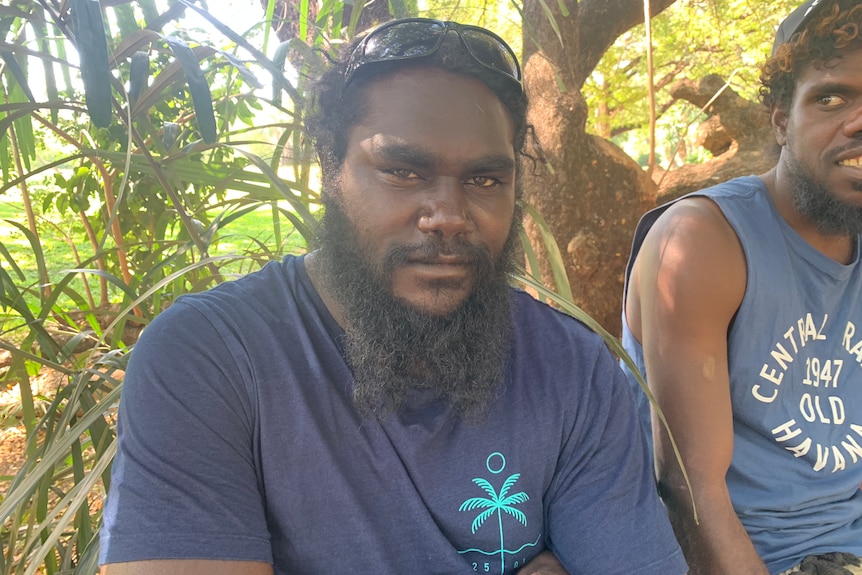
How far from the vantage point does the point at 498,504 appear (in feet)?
3.69

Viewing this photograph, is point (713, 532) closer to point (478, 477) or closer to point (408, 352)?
point (478, 477)

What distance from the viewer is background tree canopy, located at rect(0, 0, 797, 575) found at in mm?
1197

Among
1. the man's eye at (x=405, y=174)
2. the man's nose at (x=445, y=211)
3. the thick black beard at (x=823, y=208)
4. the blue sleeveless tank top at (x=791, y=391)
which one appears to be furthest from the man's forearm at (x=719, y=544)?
the man's eye at (x=405, y=174)

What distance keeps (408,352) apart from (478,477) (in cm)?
25

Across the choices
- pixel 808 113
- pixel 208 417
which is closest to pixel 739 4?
pixel 808 113

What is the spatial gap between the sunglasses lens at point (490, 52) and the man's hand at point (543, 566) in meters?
0.90

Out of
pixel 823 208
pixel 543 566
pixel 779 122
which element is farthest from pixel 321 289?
pixel 779 122

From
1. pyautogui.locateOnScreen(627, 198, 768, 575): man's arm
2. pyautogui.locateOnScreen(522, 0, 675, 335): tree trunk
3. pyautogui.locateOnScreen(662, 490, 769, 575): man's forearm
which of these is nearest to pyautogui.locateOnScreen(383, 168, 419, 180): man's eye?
pyautogui.locateOnScreen(627, 198, 768, 575): man's arm

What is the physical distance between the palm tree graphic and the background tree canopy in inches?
12.2

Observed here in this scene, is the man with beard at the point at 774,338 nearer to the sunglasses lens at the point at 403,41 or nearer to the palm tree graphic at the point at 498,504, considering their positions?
the palm tree graphic at the point at 498,504

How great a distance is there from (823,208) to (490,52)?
34.4 inches

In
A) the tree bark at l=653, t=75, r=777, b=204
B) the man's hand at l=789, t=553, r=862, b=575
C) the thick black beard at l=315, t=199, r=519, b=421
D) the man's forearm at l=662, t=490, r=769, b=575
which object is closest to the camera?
the thick black beard at l=315, t=199, r=519, b=421

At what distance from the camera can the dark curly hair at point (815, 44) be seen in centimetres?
149

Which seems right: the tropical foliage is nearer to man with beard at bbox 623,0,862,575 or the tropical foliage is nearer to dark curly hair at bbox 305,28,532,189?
dark curly hair at bbox 305,28,532,189
